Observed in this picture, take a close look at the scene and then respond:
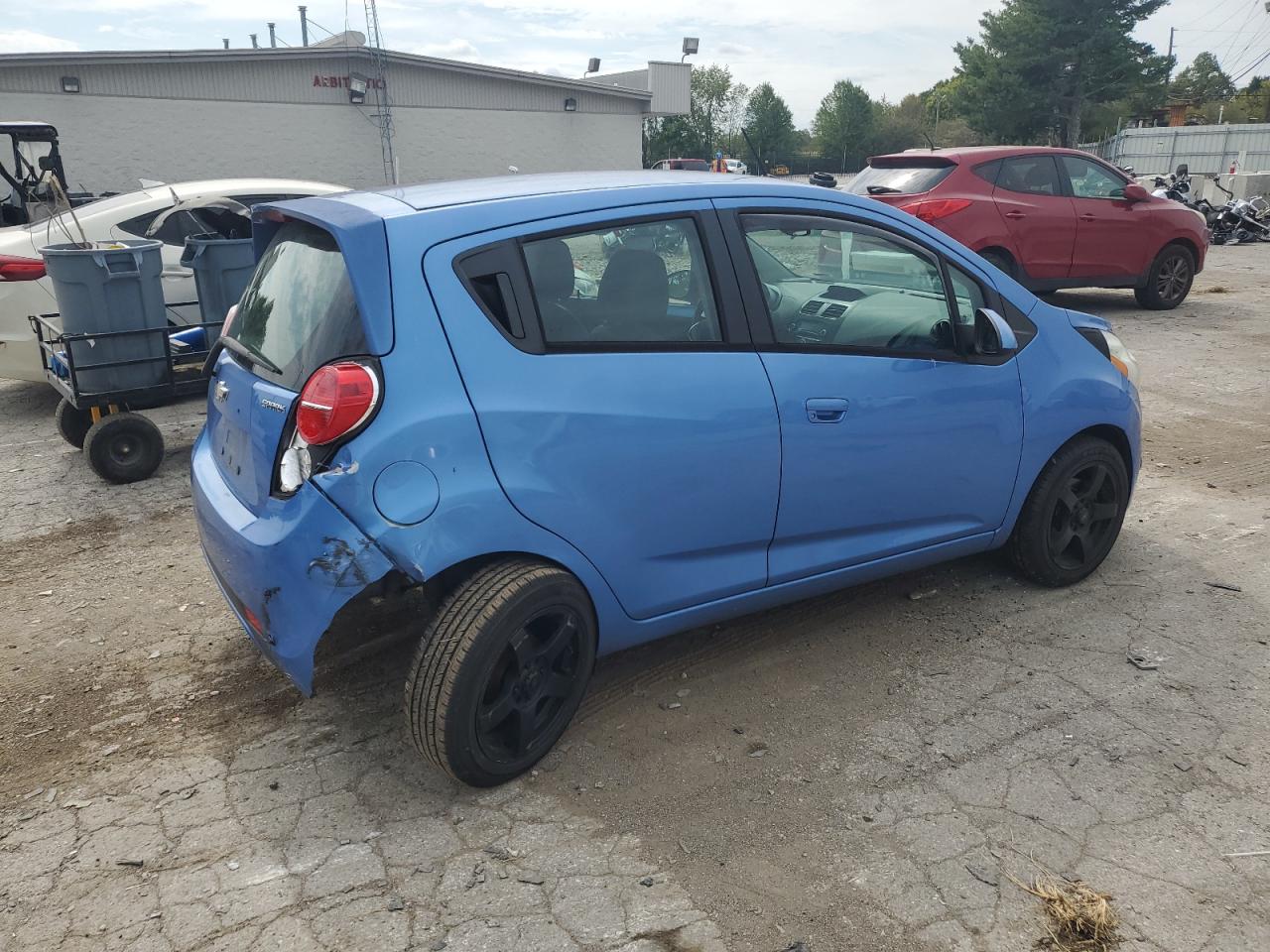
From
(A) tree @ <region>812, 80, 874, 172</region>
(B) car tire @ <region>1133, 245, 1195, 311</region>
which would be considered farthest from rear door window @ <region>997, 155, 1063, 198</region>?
(A) tree @ <region>812, 80, 874, 172</region>

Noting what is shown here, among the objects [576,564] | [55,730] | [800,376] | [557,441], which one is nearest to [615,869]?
[576,564]

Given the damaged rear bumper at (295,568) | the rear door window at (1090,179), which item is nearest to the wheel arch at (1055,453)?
the damaged rear bumper at (295,568)

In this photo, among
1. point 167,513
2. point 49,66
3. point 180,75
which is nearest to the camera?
point 167,513

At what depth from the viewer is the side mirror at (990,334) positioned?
141 inches

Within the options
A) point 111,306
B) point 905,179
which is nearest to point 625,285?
point 111,306

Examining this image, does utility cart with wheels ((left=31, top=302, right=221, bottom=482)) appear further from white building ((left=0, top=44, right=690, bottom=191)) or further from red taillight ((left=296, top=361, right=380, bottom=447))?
white building ((left=0, top=44, right=690, bottom=191))

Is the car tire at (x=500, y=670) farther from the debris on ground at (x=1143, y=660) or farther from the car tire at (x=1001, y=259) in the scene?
the car tire at (x=1001, y=259)

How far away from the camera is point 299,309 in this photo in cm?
294

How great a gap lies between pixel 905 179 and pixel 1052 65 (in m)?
44.1

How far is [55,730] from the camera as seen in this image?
3.26 metres

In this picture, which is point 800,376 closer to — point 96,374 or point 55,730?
point 55,730

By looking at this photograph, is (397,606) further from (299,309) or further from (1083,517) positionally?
(1083,517)

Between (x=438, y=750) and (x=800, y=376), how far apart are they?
161 cm

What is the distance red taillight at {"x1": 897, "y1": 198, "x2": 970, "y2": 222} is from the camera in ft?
31.7
